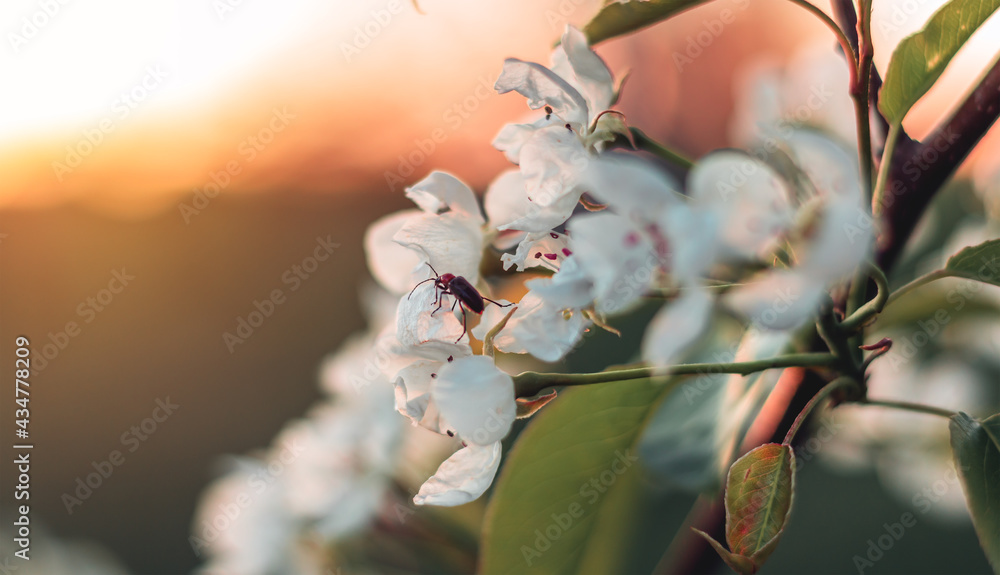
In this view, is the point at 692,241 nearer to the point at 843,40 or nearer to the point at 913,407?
the point at 843,40

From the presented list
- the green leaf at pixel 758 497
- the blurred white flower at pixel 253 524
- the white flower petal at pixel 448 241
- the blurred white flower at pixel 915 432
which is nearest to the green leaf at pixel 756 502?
the green leaf at pixel 758 497

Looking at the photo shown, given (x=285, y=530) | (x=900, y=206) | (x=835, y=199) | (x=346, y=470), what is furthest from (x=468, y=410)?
(x=285, y=530)

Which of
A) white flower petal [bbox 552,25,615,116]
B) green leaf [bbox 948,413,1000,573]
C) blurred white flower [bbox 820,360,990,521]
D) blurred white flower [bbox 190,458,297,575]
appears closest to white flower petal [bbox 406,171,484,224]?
white flower petal [bbox 552,25,615,116]

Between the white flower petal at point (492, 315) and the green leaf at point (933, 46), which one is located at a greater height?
the green leaf at point (933, 46)

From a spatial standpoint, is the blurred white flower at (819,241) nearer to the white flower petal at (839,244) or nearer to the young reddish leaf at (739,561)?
the white flower petal at (839,244)

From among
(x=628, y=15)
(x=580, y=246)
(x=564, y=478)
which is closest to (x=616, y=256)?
(x=580, y=246)
